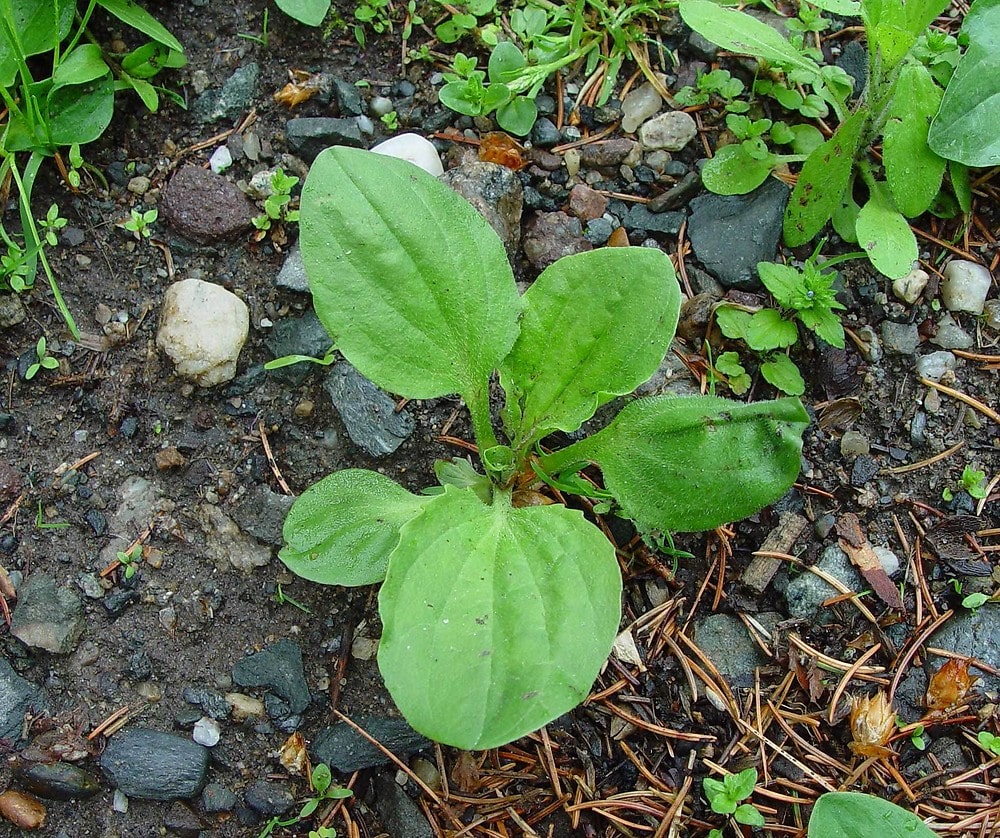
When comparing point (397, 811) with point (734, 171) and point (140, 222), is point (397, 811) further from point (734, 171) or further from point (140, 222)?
point (734, 171)

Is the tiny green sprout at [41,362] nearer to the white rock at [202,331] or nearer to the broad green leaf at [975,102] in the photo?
the white rock at [202,331]

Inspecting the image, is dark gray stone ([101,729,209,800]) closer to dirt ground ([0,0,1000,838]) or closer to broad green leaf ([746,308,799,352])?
dirt ground ([0,0,1000,838])

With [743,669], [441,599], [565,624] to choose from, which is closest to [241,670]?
[441,599]

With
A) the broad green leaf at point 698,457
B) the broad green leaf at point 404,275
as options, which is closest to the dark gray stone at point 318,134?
the broad green leaf at point 404,275

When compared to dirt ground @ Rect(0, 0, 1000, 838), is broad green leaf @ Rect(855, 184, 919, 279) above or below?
above

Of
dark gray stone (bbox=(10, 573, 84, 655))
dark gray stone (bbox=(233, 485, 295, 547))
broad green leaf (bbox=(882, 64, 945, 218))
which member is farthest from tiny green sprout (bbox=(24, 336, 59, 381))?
broad green leaf (bbox=(882, 64, 945, 218))

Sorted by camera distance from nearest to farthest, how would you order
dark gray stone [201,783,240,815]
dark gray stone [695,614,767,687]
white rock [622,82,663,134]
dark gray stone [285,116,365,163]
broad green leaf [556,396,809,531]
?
broad green leaf [556,396,809,531] → dark gray stone [201,783,240,815] → dark gray stone [695,614,767,687] → dark gray stone [285,116,365,163] → white rock [622,82,663,134]

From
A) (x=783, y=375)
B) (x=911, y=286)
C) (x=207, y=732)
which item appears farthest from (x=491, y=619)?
(x=911, y=286)
